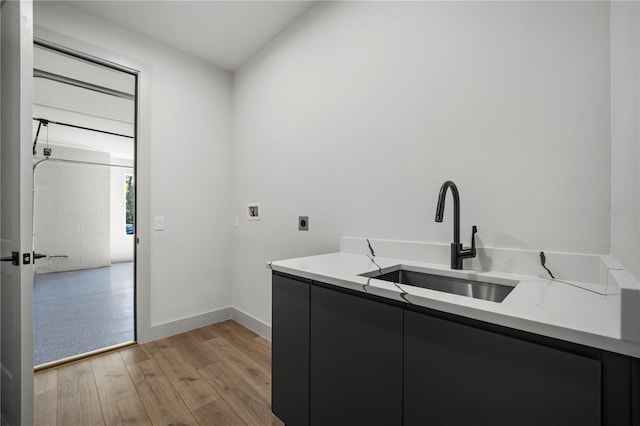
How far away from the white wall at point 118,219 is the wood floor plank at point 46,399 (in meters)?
4.75

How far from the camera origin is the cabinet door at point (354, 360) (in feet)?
2.94

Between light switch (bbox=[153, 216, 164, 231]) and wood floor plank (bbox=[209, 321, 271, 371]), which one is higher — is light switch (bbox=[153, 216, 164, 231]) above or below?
above

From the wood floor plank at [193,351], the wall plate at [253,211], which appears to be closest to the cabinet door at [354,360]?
the wood floor plank at [193,351]

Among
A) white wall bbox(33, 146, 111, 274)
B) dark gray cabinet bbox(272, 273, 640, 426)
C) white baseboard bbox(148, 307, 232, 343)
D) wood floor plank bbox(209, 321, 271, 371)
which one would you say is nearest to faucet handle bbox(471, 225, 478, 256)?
dark gray cabinet bbox(272, 273, 640, 426)

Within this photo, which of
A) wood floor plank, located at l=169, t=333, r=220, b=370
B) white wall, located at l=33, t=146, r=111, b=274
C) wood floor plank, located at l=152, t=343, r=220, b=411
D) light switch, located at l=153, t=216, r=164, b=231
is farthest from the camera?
white wall, located at l=33, t=146, r=111, b=274

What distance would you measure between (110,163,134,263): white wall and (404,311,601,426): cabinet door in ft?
21.9

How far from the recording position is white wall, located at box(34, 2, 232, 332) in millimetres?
2365

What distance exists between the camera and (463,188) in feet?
4.28

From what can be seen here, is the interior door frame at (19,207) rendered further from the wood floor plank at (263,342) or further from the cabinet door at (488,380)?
the cabinet door at (488,380)

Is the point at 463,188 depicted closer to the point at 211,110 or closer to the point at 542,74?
the point at 542,74

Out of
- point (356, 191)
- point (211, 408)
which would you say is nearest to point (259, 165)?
point (356, 191)

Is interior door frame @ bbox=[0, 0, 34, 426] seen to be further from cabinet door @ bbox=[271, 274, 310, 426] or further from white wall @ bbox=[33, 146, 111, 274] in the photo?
white wall @ bbox=[33, 146, 111, 274]

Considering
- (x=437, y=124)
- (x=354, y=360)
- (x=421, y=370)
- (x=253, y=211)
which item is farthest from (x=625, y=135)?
(x=253, y=211)

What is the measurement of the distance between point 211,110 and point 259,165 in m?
0.81
